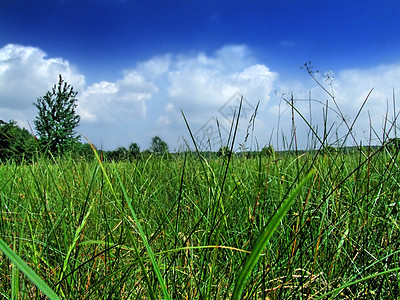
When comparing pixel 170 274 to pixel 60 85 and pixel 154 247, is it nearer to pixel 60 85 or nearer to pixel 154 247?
pixel 154 247

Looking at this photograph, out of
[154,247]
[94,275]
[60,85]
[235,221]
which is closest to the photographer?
[94,275]

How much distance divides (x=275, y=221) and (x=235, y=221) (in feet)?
4.12

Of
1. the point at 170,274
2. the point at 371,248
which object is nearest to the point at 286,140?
the point at 371,248

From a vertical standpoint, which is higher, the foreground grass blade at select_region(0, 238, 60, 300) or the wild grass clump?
the foreground grass blade at select_region(0, 238, 60, 300)

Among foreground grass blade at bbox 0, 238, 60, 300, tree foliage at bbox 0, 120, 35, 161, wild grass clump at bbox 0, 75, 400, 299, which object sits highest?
tree foliage at bbox 0, 120, 35, 161

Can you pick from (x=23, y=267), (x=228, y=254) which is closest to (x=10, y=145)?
(x=228, y=254)

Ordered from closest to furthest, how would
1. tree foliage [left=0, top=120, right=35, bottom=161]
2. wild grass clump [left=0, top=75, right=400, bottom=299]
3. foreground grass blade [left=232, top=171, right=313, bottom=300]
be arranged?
foreground grass blade [left=232, top=171, right=313, bottom=300] → wild grass clump [left=0, top=75, right=400, bottom=299] → tree foliage [left=0, top=120, right=35, bottom=161]

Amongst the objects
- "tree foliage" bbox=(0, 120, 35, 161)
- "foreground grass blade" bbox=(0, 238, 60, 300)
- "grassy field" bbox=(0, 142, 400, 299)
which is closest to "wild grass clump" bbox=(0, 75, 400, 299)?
"grassy field" bbox=(0, 142, 400, 299)

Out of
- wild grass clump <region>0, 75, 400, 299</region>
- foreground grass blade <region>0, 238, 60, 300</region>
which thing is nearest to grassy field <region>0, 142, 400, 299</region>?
wild grass clump <region>0, 75, 400, 299</region>

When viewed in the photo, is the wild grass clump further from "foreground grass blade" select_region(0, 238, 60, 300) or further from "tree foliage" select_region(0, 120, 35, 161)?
"tree foliage" select_region(0, 120, 35, 161)

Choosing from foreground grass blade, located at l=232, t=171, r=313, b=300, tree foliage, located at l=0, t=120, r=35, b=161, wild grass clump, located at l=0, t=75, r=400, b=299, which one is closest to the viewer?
foreground grass blade, located at l=232, t=171, r=313, b=300

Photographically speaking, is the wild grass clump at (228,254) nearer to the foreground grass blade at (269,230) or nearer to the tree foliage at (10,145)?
the foreground grass blade at (269,230)

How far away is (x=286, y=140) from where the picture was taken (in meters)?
2.43

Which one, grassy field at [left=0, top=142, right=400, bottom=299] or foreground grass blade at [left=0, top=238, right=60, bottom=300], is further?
grassy field at [left=0, top=142, right=400, bottom=299]
